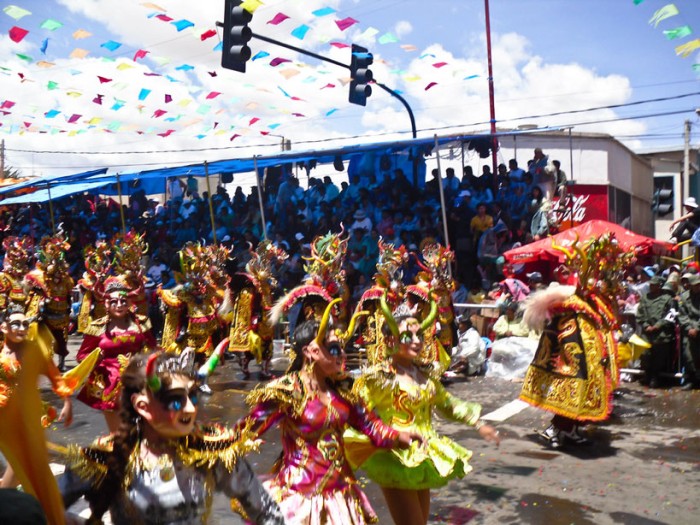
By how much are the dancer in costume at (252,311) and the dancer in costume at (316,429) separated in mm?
7961

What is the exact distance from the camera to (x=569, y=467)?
6926 mm

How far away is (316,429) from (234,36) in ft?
30.9

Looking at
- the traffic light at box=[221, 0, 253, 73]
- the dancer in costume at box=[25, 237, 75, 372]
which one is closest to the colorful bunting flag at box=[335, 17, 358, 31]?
the traffic light at box=[221, 0, 253, 73]

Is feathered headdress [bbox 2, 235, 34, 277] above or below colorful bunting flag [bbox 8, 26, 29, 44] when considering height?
below

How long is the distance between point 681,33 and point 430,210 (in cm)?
703

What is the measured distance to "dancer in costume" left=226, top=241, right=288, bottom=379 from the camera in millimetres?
12000

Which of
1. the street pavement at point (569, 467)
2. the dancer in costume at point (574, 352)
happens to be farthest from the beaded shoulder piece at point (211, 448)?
the dancer in costume at point (574, 352)

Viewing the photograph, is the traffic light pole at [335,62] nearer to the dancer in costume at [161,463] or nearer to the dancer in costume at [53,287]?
the dancer in costume at [53,287]

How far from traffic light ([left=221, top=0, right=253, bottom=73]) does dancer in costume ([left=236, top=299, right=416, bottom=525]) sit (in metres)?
8.81

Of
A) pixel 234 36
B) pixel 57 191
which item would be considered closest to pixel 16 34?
pixel 234 36

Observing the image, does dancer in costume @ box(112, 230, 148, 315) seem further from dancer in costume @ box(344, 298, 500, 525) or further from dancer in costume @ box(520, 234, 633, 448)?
dancer in costume @ box(520, 234, 633, 448)

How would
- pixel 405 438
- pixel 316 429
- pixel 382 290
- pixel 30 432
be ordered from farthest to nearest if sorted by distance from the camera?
pixel 382 290, pixel 405 438, pixel 316 429, pixel 30 432

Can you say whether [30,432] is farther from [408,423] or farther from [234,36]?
[234,36]

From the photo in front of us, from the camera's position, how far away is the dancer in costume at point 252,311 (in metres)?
12.0
